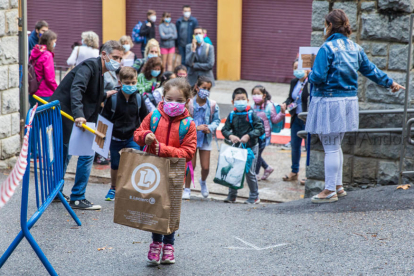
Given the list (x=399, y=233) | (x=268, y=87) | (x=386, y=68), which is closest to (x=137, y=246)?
(x=399, y=233)

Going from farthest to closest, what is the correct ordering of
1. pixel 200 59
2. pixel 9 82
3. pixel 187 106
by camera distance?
pixel 200 59
pixel 9 82
pixel 187 106

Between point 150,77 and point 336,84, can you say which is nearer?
point 336,84

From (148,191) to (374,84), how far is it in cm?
357

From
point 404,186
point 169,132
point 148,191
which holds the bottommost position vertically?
point 404,186

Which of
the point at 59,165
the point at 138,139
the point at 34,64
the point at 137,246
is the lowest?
the point at 137,246

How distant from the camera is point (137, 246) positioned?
16.4ft

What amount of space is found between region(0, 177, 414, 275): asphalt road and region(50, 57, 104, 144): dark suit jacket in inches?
39.5

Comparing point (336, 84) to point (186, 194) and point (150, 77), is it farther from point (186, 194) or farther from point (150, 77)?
point (150, 77)

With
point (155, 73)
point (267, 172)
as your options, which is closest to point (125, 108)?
point (155, 73)

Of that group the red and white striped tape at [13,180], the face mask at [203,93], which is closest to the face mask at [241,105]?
the face mask at [203,93]

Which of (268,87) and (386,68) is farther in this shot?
(268,87)

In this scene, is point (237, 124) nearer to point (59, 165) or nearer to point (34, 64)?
point (59, 165)

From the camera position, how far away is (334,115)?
19.4 feet

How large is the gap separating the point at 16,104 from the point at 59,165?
3.33 metres
